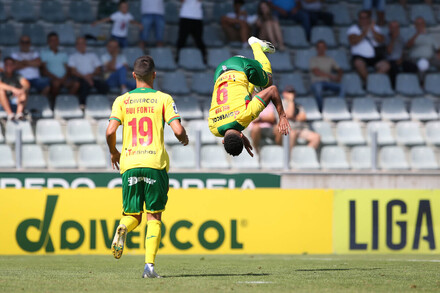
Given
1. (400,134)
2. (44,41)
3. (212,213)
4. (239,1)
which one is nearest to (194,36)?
(239,1)

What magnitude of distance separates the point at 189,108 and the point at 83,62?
2.34 metres

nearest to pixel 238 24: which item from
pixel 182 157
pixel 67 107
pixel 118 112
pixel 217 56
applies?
pixel 217 56

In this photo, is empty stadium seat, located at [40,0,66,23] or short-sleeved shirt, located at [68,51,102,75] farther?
empty stadium seat, located at [40,0,66,23]

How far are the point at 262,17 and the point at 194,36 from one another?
1.61 meters

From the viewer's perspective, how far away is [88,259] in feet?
37.7

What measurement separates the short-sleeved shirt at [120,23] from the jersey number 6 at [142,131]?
390 inches

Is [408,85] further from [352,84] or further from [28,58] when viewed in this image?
[28,58]

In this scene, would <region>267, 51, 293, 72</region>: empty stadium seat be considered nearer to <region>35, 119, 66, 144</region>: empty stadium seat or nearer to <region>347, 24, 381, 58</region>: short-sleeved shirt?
<region>347, 24, 381, 58</region>: short-sleeved shirt

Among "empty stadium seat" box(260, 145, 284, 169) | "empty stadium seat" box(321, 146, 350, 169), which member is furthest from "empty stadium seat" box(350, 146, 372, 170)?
"empty stadium seat" box(260, 145, 284, 169)

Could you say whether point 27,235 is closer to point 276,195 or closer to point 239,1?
point 276,195

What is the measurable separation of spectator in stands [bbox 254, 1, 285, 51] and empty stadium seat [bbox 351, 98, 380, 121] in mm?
2202

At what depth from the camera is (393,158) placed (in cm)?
1633

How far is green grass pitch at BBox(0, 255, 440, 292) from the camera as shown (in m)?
7.25

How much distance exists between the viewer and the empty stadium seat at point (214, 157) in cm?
1537
